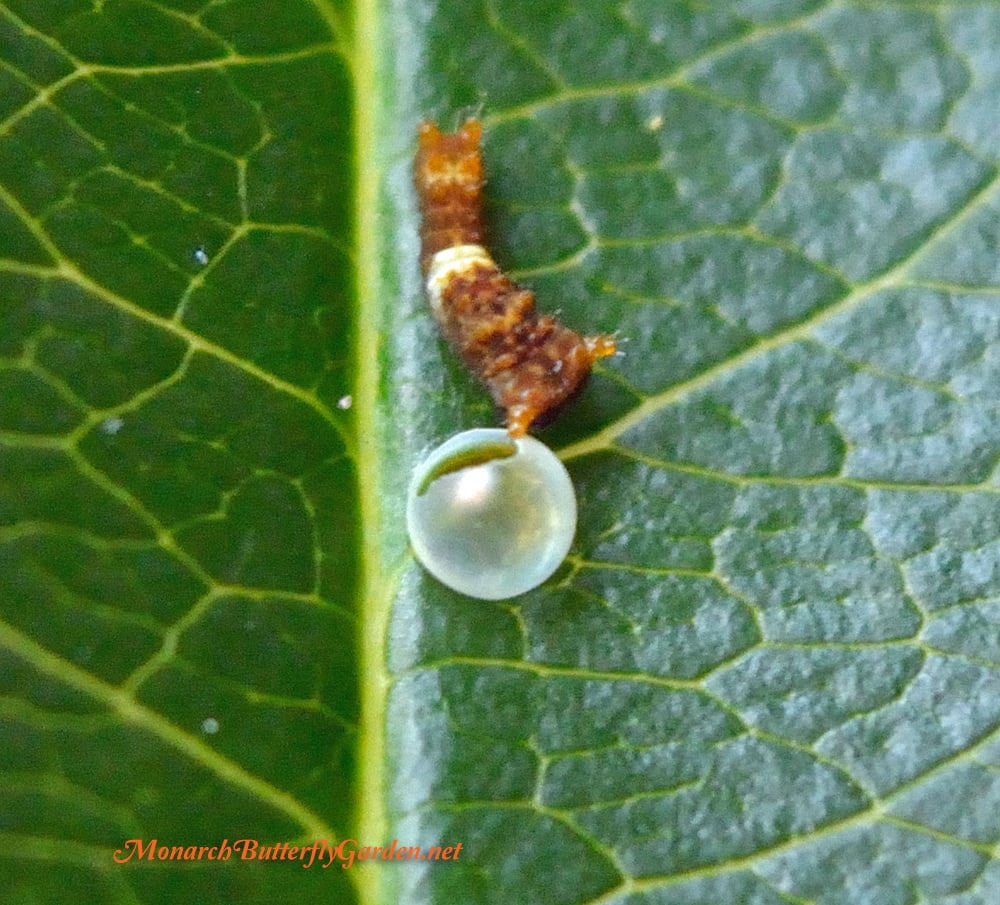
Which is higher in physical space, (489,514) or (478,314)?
(478,314)

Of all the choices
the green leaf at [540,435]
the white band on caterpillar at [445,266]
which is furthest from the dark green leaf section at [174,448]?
the white band on caterpillar at [445,266]

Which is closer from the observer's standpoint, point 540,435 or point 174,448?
point 174,448

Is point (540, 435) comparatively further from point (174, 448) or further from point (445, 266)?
point (174, 448)

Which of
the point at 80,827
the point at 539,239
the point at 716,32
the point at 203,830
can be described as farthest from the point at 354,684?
the point at 716,32

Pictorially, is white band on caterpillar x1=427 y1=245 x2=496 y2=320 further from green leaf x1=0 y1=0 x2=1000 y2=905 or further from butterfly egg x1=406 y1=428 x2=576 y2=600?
butterfly egg x1=406 y1=428 x2=576 y2=600

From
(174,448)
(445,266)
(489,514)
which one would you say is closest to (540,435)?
(489,514)

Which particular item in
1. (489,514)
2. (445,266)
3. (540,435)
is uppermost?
(445,266)

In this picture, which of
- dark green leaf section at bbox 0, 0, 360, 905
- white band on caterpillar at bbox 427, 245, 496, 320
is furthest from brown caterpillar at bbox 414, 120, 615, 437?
dark green leaf section at bbox 0, 0, 360, 905
